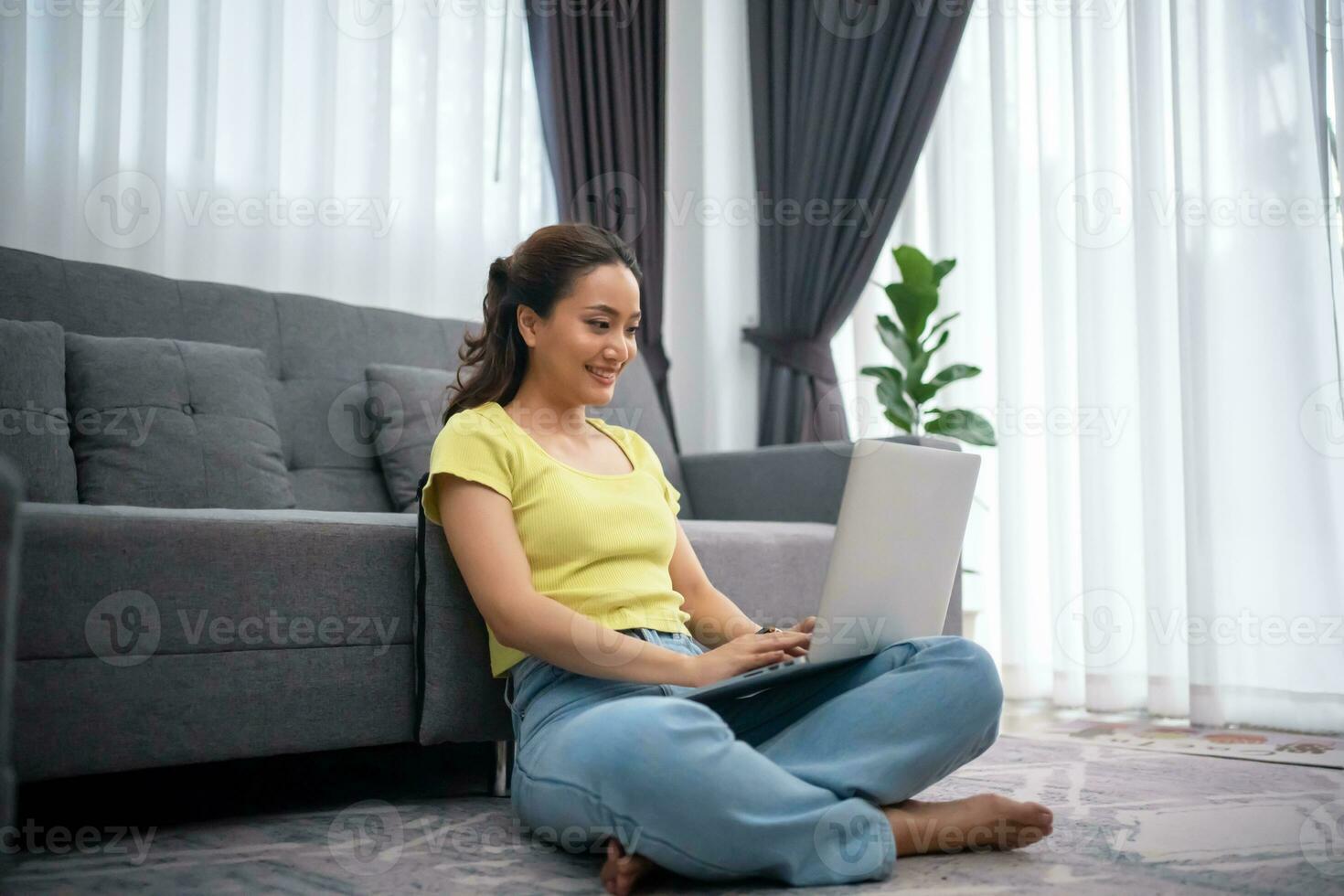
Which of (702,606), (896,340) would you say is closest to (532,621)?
(702,606)

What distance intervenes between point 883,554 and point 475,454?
538mm

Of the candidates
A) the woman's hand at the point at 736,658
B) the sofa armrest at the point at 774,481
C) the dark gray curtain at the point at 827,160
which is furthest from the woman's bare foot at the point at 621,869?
the dark gray curtain at the point at 827,160

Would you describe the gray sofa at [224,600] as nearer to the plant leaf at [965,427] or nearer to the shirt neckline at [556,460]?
the shirt neckline at [556,460]

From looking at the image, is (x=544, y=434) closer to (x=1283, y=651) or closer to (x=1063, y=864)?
(x=1063, y=864)

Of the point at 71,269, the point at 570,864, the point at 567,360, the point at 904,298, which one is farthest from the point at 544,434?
the point at 904,298

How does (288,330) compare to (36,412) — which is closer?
(36,412)

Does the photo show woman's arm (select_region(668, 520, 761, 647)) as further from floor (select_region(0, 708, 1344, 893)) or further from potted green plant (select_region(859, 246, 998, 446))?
potted green plant (select_region(859, 246, 998, 446))

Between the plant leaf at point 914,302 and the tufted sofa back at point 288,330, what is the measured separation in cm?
124

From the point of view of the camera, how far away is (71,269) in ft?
7.18

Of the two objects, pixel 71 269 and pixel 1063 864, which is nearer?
pixel 1063 864

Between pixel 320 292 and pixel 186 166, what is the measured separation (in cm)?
42

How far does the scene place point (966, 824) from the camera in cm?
137

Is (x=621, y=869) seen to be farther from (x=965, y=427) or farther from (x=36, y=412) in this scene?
(x=965, y=427)

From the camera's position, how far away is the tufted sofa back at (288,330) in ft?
7.05
